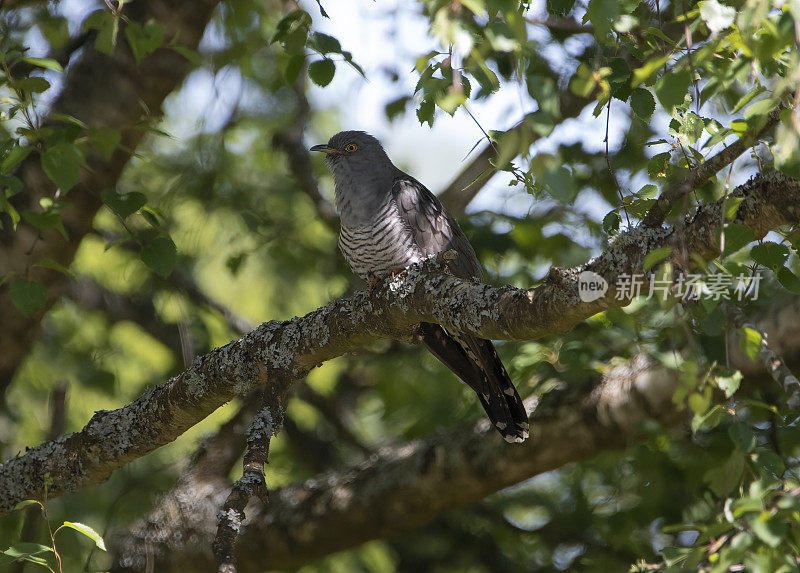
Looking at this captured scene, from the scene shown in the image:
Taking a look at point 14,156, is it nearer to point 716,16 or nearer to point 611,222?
point 611,222

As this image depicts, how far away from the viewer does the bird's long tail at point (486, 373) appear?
3.11 m

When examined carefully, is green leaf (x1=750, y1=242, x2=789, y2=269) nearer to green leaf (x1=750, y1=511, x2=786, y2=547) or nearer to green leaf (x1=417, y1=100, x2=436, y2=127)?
green leaf (x1=750, y1=511, x2=786, y2=547)

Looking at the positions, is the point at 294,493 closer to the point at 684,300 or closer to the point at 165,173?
the point at 165,173

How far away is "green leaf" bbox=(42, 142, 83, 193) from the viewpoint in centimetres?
217

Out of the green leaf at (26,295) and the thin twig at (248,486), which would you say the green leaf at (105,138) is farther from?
the thin twig at (248,486)

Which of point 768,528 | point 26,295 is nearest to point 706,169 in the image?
point 768,528

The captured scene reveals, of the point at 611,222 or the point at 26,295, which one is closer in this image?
the point at 611,222

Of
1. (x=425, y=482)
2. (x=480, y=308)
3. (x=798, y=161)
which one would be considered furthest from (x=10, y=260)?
(x=798, y=161)

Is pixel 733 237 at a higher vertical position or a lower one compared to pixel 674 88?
lower

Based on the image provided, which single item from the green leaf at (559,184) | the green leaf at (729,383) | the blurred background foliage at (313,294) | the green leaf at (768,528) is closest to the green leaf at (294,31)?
the blurred background foliage at (313,294)

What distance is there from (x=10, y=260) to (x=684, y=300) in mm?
3175

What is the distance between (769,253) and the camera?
1731 mm

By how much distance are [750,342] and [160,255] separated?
1.87 metres

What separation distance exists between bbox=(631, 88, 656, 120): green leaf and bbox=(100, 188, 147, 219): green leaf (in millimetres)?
1482
